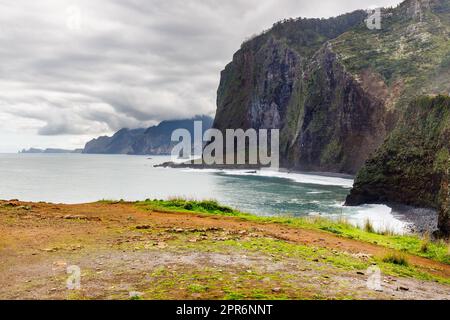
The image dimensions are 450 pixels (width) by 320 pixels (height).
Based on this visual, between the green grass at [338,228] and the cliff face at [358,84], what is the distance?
189ft

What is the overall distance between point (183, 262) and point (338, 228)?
524 inches

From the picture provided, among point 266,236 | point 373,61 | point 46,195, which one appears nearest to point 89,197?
point 46,195

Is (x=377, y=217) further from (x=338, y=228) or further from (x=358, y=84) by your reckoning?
(x=358, y=84)

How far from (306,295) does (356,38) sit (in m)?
137

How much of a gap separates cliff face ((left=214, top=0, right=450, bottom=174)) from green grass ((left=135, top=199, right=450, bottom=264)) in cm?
5754

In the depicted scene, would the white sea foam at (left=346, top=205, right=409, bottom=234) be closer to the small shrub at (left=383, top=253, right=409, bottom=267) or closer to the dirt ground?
the dirt ground

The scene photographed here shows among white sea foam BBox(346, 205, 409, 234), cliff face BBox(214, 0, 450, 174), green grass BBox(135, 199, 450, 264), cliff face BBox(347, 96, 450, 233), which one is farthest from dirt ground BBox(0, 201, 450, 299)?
cliff face BBox(214, 0, 450, 174)

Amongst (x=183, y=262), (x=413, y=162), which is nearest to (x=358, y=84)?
(x=413, y=162)

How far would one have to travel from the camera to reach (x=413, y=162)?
168 feet

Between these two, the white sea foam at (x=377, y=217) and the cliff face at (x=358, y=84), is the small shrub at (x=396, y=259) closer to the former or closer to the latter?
the white sea foam at (x=377, y=217)

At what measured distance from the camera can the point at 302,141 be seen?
13612 cm

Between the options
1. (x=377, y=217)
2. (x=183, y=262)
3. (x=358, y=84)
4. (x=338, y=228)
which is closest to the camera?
(x=183, y=262)

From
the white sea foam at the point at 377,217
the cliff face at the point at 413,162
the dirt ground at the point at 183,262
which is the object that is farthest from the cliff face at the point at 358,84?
the dirt ground at the point at 183,262
